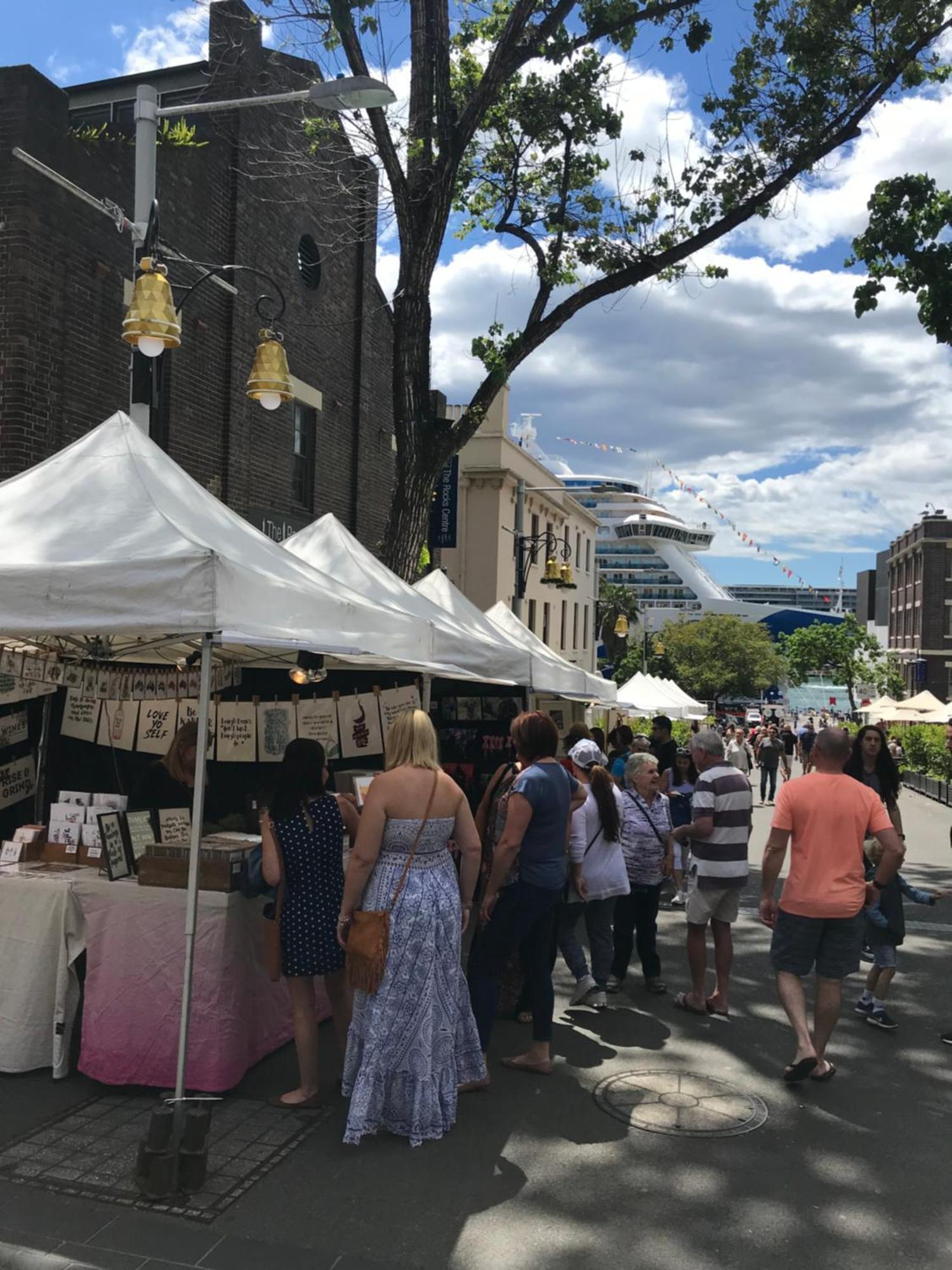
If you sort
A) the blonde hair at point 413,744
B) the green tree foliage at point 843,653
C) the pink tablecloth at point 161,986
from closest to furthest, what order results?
the blonde hair at point 413,744 < the pink tablecloth at point 161,986 < the green tree foliage at point 843,653

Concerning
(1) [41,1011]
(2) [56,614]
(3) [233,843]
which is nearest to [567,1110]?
(3) [233,843]

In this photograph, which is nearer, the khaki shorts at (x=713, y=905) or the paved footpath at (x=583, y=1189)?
the paved footpath at (x=583, y=1189)

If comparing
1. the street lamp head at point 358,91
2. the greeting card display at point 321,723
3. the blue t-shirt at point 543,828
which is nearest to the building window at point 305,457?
the greeting card display at point 321,723

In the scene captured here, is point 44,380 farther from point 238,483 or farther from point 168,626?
point 168,626

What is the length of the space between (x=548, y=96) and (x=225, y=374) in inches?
211

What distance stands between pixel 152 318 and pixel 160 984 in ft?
12.9

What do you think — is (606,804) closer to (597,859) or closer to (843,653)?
(597,859)

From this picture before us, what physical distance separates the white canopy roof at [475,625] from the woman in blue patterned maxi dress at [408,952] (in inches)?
128

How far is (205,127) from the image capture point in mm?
13336

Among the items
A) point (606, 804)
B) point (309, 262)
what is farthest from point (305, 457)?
point (606, 804)

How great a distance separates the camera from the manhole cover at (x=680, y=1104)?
4.75 metres

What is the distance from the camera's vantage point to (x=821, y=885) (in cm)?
524

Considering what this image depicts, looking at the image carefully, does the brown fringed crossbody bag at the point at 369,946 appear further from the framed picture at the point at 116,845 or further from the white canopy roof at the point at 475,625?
the white canopy roof at the point at 475,625

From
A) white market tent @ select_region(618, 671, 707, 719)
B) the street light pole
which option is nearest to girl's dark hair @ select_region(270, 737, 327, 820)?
the street light pole
